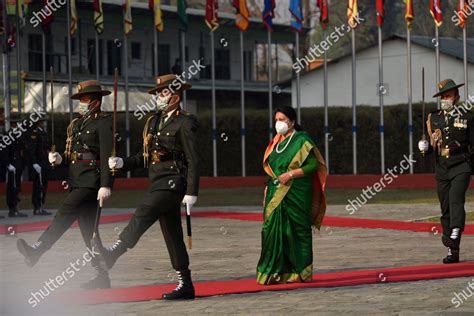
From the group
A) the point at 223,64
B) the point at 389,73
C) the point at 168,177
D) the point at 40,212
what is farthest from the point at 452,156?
the point at 223,64

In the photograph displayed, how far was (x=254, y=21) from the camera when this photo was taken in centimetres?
5406

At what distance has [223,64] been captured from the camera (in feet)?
185

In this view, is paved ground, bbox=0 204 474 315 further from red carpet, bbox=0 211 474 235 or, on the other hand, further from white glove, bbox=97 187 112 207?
white glove, bbox=97 187 112 207

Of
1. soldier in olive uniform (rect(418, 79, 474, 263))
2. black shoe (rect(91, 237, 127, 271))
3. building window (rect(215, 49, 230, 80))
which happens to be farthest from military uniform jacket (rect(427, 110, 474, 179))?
building window (rect(215, 49, 230, 80))

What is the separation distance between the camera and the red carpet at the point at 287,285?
12.0m

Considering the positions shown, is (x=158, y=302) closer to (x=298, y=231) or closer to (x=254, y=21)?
(x=298, y=231)

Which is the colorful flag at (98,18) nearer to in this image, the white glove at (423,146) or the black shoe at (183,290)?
the white glove at (423,146)

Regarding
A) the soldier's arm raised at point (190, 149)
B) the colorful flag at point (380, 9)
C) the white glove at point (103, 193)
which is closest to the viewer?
the soldier's arm raised at point (190, 149)

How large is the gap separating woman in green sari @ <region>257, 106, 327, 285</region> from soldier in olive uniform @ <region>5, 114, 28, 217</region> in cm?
1248

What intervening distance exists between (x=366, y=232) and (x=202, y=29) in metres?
34.4

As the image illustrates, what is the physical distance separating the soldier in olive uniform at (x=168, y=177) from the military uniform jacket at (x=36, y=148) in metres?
13.3

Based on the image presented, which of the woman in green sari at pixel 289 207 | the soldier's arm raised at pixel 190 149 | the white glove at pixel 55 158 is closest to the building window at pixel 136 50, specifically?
the white glove at pixel 55 158

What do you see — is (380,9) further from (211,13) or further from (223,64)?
(223,64)

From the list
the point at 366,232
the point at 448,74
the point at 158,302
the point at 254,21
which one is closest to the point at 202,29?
the point at 254,21
